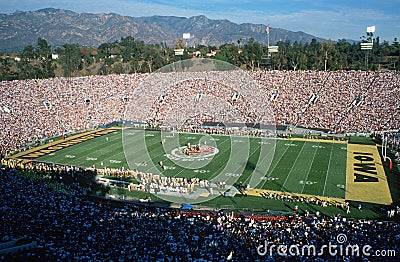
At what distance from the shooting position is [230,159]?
29172 mm

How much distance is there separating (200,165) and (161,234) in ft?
44.7

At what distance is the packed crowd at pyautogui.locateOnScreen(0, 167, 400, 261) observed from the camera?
471 inches

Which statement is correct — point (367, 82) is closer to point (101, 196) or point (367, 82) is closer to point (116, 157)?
point (116, 157)

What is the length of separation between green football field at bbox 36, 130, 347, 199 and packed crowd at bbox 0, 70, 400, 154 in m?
5.99

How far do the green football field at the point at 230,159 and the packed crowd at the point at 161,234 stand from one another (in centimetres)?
655

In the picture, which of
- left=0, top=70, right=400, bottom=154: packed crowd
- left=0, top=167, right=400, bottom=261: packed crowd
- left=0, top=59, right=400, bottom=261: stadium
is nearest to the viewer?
left=0, top=167, right=400, bottom=261: packed crowd

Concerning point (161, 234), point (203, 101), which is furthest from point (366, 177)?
point (203, 101)

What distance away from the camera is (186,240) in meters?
13.5
